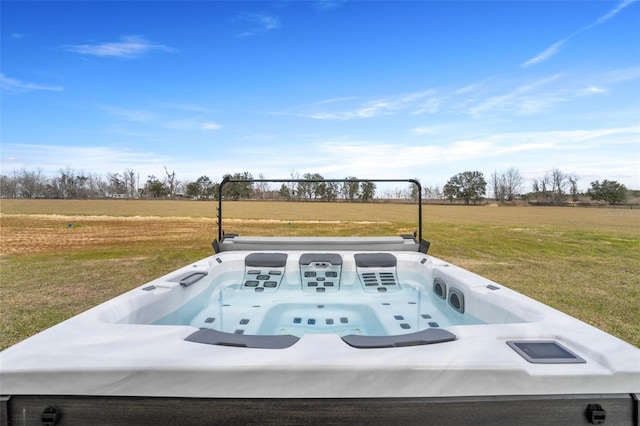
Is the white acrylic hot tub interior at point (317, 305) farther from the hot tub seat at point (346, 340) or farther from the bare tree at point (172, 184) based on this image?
the bare tree at point (172, 184)

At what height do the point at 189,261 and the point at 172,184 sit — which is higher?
the point at 172,184

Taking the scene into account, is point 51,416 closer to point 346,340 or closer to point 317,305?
point 346,340

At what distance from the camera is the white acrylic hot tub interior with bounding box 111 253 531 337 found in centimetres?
192

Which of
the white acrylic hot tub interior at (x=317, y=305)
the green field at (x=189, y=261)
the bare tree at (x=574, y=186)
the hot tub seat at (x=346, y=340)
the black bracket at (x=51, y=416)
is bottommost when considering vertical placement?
the green field at (x=189, y=261)

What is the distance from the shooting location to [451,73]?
25.7 feet

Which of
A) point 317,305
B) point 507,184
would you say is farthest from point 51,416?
point 507,184

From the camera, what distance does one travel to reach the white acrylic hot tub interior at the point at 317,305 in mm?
1922

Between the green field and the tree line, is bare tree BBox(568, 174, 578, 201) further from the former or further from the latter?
the green field

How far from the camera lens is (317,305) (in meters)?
2.79

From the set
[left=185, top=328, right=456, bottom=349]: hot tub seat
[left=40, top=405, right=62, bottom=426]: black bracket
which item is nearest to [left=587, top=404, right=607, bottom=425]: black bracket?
[left=185, top=328, right=456, bottom=349]: hot tub seat

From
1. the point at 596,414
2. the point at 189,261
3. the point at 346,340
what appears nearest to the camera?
the point at 596,414

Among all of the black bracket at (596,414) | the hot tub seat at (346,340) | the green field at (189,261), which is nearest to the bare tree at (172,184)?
the green field at (189,261)

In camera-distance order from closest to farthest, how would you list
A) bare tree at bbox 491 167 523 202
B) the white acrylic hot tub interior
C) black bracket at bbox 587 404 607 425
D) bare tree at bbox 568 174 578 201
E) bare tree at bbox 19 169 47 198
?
black bracket at bbox 587 404 607 425 → the white acrylic hot tub interior → bare tree at bbox 568 174 578 201 → bare tree at bbox 491 167 523 202 → bare tree at bbox 19 169 47 198

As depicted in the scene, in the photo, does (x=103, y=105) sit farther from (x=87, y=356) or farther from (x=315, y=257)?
(x=87, y=356)
